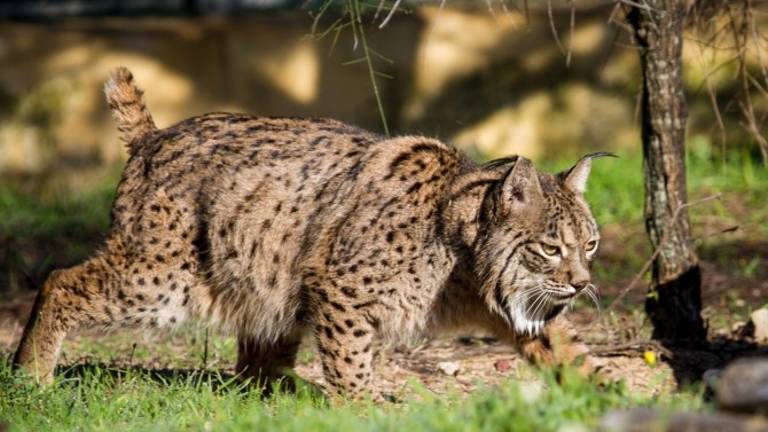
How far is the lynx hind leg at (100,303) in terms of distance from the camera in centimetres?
627

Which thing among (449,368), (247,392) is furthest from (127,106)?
(449,368)

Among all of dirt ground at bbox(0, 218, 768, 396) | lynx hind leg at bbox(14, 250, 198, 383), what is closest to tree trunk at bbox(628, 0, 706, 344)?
dirt ground at bbox(0, 218, 768, 396)

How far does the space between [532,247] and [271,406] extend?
1347 millimetres

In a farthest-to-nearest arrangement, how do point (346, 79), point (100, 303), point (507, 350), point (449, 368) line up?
point (346, 79), point (507, 350), point (449, 368), point (100, 303)

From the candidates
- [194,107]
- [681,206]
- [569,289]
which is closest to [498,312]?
[569,289]

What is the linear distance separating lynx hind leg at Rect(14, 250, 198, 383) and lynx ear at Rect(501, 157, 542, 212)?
1635 millimetres

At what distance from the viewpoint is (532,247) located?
5.77 m

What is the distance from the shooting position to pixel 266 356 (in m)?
6.73

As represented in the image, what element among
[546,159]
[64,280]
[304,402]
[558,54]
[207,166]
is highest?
[558,54]

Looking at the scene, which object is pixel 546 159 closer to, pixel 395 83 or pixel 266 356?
pixel 395 83

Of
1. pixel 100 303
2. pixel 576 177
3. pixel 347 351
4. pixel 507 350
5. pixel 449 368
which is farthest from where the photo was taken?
pixel 507 350

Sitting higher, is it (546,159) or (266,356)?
(546,159)

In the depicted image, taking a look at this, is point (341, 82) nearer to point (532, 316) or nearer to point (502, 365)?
point (502, 365)

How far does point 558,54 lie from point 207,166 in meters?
5.80
